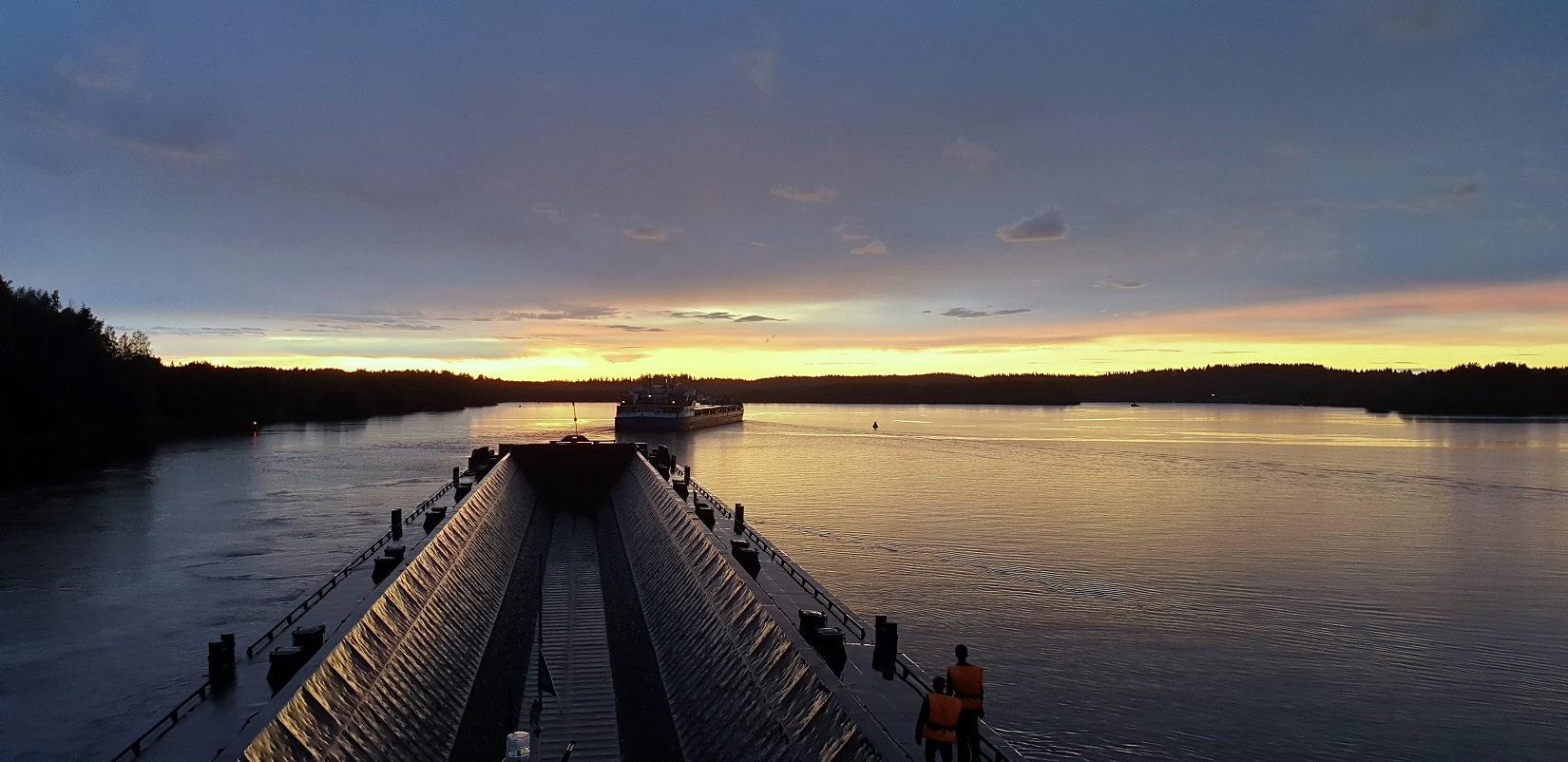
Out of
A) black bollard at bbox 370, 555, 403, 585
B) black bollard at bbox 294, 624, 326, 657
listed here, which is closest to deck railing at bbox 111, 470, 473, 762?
black bollard at bbox 370, 555, 403, 585

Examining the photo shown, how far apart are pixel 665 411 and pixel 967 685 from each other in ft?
307

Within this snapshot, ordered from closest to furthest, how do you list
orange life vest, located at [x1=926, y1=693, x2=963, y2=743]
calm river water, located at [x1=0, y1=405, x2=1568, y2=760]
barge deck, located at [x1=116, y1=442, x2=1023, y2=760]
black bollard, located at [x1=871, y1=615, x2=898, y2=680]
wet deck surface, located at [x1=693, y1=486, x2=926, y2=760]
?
orange life vest, located at [x1=926, y1=693, x2=963, y2=743] → wet deck surface, located at [x1=693, y1=486, x2=926, y2=760] → barge deck, located at [x1=116, y1=442, x2=1023, y2=760] → black bollard, located at [x1=871, y1=615, x2=898, y2=680] → calm river water, located at [x1=0, y1=405, x2=1568, y2=760]

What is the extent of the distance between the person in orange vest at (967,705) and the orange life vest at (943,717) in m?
0.06

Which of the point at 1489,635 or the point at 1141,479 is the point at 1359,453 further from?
the point at 1489,635

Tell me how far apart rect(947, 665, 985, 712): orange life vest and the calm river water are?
6.36 metres

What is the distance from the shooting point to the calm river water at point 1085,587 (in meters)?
14.2

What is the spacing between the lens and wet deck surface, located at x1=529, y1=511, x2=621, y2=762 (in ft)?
39.8

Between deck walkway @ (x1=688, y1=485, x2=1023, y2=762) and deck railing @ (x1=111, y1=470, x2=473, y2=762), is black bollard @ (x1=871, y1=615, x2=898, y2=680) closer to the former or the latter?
deck walkway @ (x1=688, y1=485, x2=1023, y2=762)

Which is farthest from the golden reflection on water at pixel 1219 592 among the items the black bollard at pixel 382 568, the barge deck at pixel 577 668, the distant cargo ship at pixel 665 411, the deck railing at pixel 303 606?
the distant cargo ship at pixel 665 411

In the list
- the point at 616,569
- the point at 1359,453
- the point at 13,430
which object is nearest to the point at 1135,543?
the point at 616,569

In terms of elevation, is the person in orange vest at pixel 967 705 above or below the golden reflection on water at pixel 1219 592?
above

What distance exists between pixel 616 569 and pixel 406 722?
44.5 ft

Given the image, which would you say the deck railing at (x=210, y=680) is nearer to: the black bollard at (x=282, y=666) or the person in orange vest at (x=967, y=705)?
the black bollard at (x=282, y=666)

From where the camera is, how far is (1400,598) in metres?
22.0
